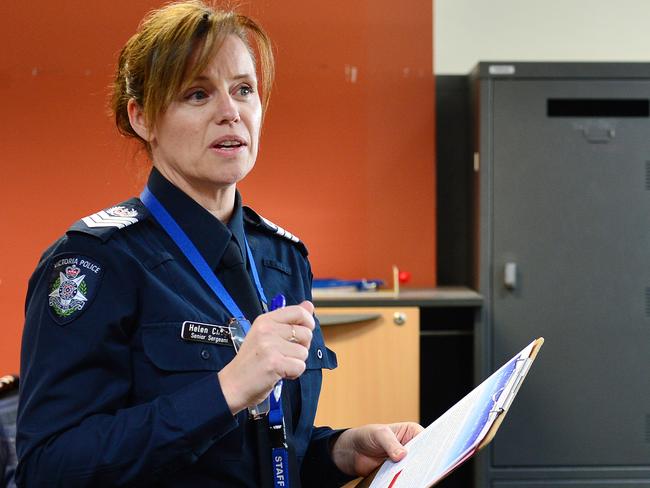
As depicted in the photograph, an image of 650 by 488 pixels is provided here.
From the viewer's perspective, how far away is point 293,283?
4.42 feet

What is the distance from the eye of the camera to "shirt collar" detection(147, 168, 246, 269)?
118 cm

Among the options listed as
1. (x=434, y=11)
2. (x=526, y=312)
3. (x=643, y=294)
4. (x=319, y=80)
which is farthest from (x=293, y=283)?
(x=434, y=11)

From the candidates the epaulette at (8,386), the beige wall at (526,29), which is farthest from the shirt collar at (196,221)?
the beige wall at (526,29)

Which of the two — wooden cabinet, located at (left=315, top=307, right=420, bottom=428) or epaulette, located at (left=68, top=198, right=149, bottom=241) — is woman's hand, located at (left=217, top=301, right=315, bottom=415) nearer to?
epaulette, located at (left=68, top=198, right=149, bottom=241)

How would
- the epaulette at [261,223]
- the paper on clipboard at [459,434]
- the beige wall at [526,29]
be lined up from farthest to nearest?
1. the beige wall at [526,29]
2. the epaulette at [261,223]
3. the paper on clipboard at [459,434]

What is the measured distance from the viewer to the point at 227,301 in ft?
3.74

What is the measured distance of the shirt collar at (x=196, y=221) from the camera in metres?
1.18

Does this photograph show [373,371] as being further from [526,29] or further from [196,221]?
[196,221]

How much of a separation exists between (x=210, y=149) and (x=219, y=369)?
291 mm

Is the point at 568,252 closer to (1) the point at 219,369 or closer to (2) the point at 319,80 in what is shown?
(2) the point at 319,80

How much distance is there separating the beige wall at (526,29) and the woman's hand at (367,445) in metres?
2.42

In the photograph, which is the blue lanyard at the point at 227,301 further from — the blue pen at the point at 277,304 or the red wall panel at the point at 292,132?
the red wall panel at the point at 292,132

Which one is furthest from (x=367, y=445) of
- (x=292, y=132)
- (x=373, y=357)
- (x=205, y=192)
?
(x=292, y=132)

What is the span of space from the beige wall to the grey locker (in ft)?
1.94
